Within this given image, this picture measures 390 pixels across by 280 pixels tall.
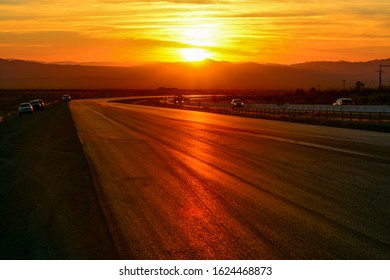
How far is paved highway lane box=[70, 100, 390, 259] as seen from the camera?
8922 millimetres

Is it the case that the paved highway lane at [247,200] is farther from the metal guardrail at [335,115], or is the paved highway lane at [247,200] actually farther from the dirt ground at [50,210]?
the metal guardrail at [335,115]

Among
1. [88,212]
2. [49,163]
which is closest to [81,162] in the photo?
[49,163]

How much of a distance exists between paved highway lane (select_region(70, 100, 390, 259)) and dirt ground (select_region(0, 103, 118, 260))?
1.14ft

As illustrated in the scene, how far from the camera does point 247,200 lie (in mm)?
12711

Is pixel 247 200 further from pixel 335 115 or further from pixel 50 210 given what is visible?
pixel 335 115

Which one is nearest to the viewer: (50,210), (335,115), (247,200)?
(50,210)

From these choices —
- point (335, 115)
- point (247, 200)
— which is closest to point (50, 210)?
point (247, 200)

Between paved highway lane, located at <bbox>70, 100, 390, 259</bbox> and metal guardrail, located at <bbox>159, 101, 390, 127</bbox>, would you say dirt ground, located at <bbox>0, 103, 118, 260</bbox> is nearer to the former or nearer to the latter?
paved highway lane, located at <bbox>70, 100, 390, 259</bbox>

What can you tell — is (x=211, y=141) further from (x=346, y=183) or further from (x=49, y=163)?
(x=346, y=183)

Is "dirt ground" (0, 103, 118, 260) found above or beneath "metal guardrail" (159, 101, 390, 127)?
above

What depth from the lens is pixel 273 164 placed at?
19.0 meters

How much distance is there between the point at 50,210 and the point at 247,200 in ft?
12.6

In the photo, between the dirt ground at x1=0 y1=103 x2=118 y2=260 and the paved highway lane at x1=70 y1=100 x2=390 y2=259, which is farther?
the dirt ground at x1=0 y1=103 x2=118 y2=260

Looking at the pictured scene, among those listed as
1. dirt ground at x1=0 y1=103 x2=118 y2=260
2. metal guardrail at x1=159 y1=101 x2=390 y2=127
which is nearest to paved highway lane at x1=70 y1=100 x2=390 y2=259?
dirt ground at x1=0 y1=103 x2=118 y2=260
